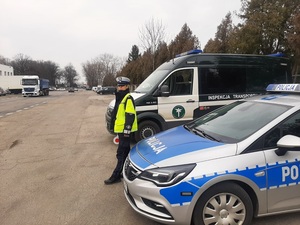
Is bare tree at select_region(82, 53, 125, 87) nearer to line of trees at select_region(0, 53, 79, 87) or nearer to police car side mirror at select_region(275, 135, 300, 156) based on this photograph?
line of trees at select_region(0, 53, 79, 87)

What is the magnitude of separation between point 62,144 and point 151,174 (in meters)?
5.49

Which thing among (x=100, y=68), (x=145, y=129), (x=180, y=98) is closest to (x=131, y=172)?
(x=145, y=129)

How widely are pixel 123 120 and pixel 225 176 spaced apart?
7.58 ft

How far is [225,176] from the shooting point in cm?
299

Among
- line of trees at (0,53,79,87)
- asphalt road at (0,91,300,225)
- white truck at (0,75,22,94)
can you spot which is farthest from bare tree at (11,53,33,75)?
asphalt road at (0,91,300,225)

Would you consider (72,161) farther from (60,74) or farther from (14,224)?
(60,74)

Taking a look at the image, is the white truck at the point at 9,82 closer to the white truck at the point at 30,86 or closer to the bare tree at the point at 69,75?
the white truck at the point at 30,86

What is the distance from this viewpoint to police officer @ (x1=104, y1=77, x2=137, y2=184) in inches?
185

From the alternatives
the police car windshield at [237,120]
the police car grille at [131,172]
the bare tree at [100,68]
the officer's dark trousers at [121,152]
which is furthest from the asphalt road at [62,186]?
the bare tree at [100,68]

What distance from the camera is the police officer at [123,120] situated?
185 inches

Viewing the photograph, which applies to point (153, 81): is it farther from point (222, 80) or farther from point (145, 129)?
point (222, 80)

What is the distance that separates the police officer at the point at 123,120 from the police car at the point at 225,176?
1.26 m

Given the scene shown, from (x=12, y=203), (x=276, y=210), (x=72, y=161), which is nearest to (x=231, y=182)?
(x=276, y=210)

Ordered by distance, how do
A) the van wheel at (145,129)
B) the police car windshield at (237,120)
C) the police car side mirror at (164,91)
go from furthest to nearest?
the van wheel at (145,129) → the police car side mirror at (164,91) → the police car windshield at (237,120)
